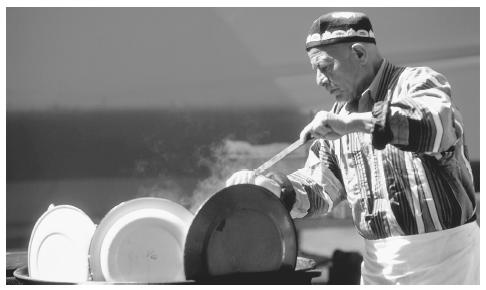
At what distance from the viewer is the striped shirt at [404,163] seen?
4.71 feet

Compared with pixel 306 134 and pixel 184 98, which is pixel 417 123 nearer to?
pixel 306 134

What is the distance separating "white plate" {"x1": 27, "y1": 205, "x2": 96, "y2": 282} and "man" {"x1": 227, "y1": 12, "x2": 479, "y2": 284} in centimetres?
45

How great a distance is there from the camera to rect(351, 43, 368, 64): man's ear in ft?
5.62

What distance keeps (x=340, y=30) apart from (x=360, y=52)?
82mm

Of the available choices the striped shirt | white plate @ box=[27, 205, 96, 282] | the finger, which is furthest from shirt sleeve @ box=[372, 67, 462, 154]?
white plate @ box=[27, 205, 96, 282]

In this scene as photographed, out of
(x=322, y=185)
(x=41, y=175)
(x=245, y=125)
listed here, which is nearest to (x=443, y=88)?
(x=322, y=185)

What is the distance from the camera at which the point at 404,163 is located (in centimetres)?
166

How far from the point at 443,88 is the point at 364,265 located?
601 mm

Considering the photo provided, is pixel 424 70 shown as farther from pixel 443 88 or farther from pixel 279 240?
pixel 279 240

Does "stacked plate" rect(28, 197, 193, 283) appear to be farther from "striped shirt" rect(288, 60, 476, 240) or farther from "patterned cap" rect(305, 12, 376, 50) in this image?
"patterned cap" rect(305, 12, 376, 50)

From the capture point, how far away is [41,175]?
134 inches

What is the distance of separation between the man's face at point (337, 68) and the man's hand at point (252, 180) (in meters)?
0.30

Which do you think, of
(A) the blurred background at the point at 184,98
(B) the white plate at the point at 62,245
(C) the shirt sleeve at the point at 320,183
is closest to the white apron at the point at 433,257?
(C) the shirt sleeve at the point at 320,183

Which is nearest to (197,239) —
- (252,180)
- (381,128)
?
(252,180)
